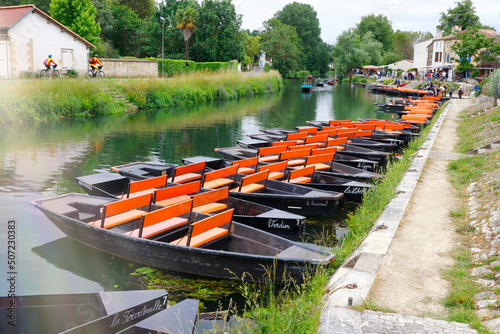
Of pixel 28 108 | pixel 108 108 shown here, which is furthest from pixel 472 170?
pixel 108 108

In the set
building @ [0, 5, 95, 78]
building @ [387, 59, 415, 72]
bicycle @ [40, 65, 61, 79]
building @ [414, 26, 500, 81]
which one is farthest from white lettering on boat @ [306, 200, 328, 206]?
building @ [387, 59, 415, 72]

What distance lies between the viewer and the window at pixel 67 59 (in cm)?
3653

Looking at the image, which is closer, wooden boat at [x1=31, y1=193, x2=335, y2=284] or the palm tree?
wooden boat at [x1=31, y1=193, x2=335, y2=284]

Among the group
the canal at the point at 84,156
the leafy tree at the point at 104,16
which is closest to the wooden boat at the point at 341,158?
the canal at the point at 84,156

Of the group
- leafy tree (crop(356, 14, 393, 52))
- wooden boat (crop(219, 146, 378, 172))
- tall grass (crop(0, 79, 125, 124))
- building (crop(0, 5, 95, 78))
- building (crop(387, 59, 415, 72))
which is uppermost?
leafy tree (crop(356, 14, 393, 52))

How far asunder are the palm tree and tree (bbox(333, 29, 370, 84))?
37.2m

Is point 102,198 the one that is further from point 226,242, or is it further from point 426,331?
point 426,331

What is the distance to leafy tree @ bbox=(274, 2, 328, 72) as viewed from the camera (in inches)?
4245

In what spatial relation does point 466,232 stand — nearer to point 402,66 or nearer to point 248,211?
point 248,211

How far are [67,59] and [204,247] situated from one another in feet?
110

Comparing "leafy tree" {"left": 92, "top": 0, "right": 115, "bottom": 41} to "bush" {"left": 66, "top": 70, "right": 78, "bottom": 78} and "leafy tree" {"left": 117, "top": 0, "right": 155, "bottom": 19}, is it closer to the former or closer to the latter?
"leafy tree" {"left": 117, "top": 0, "right": 155, "bottom": 19}

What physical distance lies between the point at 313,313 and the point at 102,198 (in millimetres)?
5358

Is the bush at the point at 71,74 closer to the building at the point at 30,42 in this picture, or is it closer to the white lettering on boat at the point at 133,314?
the building at the point at 30,42

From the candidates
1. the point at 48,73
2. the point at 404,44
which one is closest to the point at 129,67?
the point at 48,73
